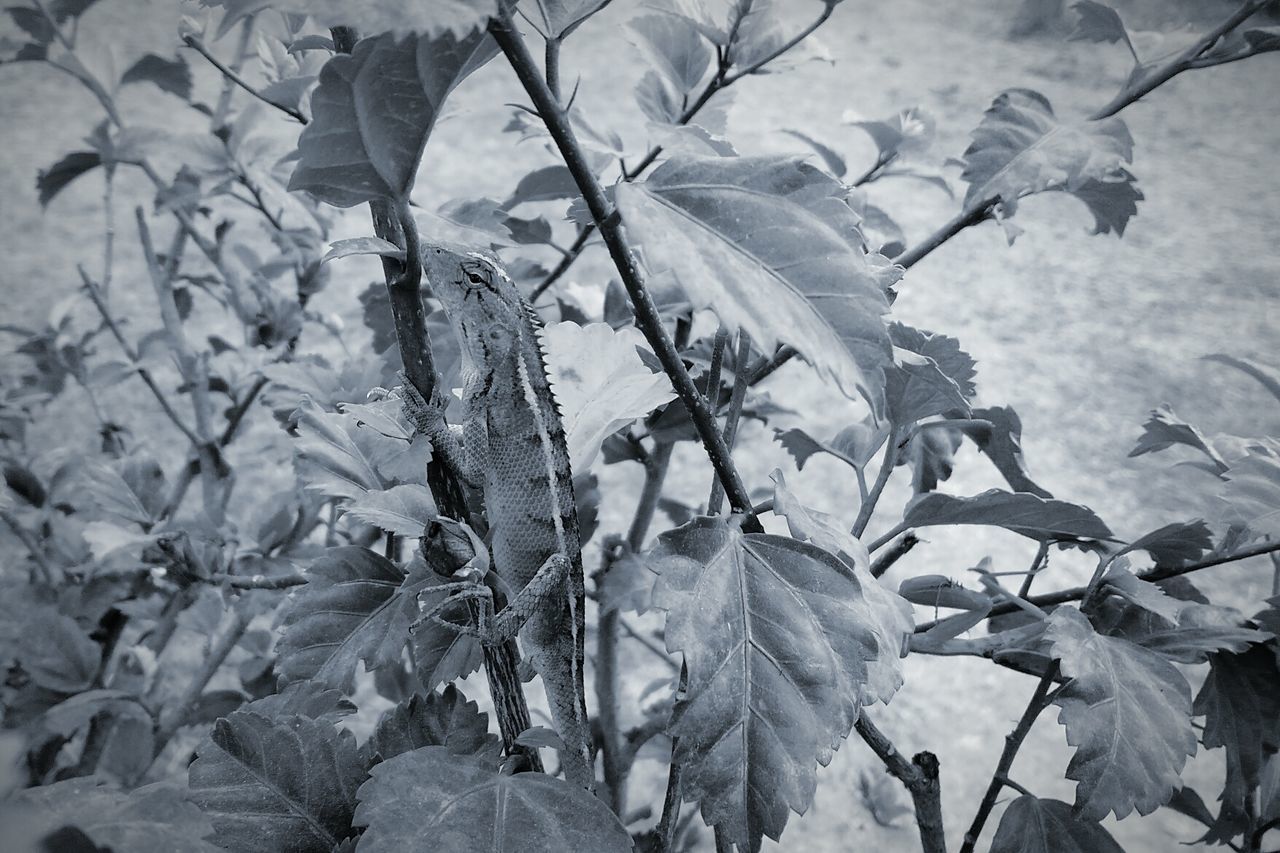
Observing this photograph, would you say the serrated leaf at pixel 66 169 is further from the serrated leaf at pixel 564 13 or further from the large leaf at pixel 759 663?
the large leaf at pixel 759 663

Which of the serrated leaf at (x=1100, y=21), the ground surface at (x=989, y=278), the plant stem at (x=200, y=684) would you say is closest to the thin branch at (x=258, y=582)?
the plant stem at (x=200, y=684)

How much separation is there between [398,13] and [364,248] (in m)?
0.15

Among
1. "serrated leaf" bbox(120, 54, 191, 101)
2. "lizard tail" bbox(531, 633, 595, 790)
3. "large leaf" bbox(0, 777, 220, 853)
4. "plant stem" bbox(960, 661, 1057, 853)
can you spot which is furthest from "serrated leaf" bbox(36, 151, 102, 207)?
"plant stem" bbox(960, 661, 1057, 853)

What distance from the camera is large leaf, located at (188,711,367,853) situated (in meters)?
0.52

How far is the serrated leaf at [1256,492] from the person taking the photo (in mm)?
637

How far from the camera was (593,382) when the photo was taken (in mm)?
708

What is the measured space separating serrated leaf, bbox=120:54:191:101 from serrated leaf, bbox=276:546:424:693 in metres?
0.84

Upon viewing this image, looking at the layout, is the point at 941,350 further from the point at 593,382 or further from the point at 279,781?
the point at 279,781

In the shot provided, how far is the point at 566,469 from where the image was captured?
76 centimetres

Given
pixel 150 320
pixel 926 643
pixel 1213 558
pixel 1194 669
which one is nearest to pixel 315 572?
pixel 926 643

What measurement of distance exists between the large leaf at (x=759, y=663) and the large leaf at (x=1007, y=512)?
5.5 inches

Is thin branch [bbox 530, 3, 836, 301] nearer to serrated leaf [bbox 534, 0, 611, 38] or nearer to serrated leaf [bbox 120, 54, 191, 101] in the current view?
serrated leaf [bbox 534, 0, 611, 38]

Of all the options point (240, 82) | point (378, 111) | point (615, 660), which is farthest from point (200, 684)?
point (378, 111)

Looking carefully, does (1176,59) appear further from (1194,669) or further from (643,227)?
(1194,669)
